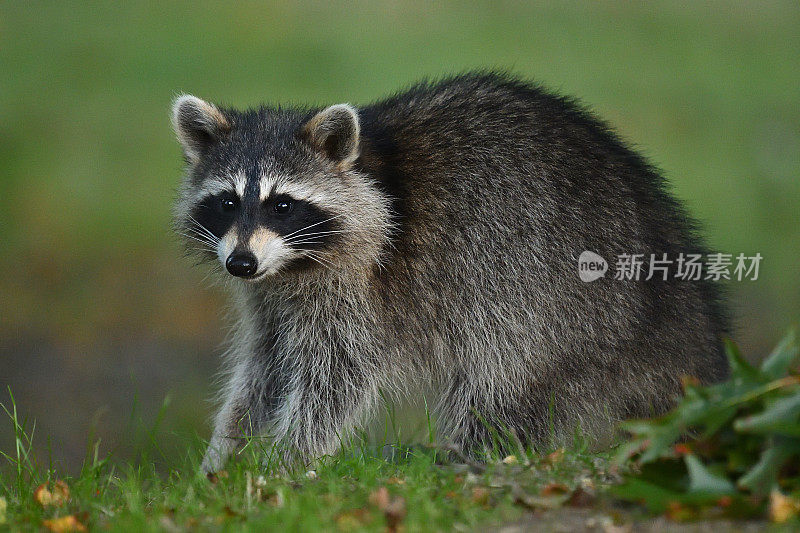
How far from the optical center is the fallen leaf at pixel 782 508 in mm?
2846

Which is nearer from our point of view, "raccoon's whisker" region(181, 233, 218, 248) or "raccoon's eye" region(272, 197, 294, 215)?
"raccoon's eye" region(272, 197, 294, 215)

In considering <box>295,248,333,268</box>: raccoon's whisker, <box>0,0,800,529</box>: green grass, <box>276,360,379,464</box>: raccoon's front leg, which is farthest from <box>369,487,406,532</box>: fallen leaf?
<box>0,0,800,529</box>: green grass

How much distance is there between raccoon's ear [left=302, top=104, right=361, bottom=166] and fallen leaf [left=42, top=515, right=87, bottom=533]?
2142 millimetres

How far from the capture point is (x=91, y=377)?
29.4ft

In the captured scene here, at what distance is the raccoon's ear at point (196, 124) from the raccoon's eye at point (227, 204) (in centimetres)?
40

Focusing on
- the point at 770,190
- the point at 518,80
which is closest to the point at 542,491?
the point at 518,80

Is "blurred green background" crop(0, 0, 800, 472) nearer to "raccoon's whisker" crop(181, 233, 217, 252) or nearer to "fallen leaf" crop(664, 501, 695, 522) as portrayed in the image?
"raccoon's whisker" crop(181, 233, 217, 252)

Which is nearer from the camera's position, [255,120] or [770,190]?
[255,120]

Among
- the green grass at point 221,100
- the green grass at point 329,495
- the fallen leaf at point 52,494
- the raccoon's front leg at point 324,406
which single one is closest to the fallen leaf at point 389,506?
the green grass at point 329,495

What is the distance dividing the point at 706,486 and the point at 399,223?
2384mm

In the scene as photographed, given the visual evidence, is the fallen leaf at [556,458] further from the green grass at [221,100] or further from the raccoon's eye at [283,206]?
the green grass at [221,100]

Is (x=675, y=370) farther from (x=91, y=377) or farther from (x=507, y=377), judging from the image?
(x=91, y=377)

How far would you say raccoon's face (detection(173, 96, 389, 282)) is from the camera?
4.68 m

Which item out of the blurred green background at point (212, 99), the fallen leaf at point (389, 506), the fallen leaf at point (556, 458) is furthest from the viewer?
the blurred green background at point (212, 99)
